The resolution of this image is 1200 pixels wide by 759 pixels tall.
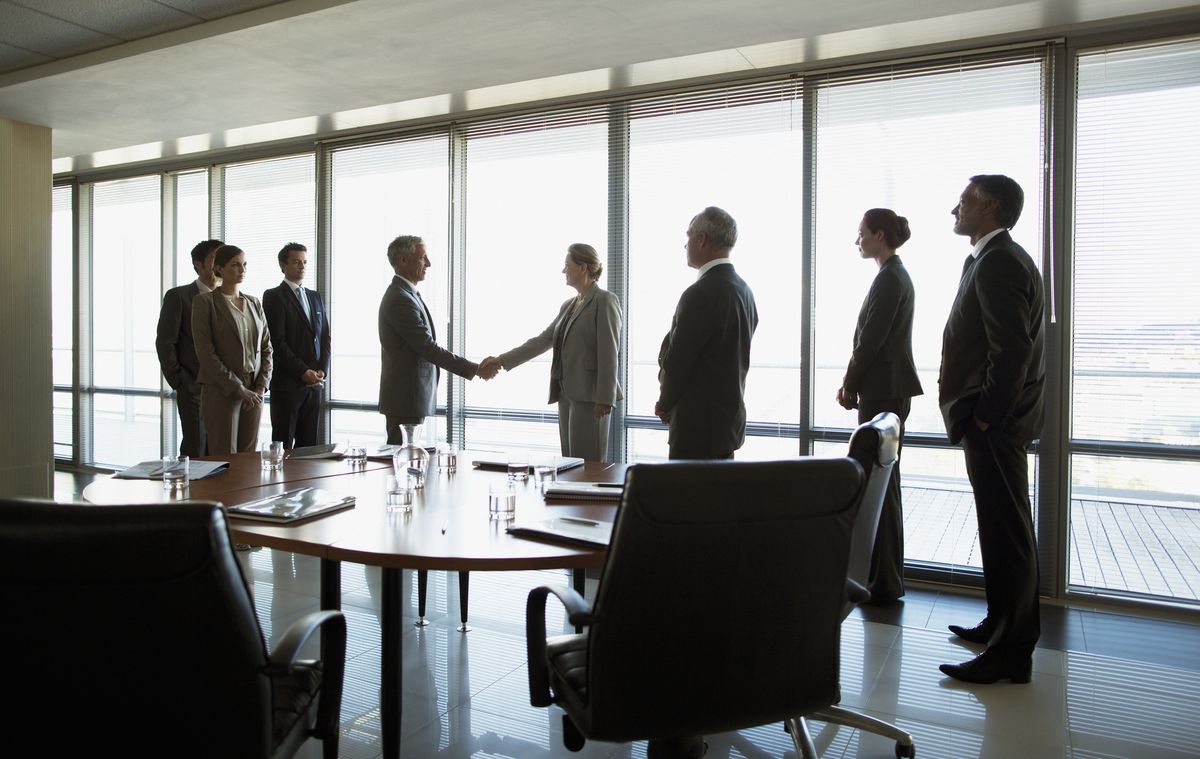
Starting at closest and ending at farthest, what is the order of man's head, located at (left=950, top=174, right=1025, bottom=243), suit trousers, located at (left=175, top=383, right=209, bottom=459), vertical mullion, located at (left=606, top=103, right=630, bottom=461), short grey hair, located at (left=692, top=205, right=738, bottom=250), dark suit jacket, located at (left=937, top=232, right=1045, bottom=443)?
dark suit jacket, located at (left=937, top=232, right=1045, bottom=443) → man's head, located at (left=950, top=174, right=1025, bottom=243) → short grey hair, located at (left=692, top=205, right=738, bottom=250) → vertical mullion, located at (left=606, top=103, right=630, bottom=461) → suit trousers, located at (left=175, top=383, right=209, bottom=459)

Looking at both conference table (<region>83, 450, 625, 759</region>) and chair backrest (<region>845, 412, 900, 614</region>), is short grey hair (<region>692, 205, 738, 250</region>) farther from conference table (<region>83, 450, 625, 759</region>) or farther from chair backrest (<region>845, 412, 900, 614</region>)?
chair backrest (<region>845, 412, 900, 614</region>)

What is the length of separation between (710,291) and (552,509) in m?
1.50

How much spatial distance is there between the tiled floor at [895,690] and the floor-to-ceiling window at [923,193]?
67 cm

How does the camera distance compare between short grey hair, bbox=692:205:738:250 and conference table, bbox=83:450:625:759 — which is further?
short grey hair, bbox=692:205:738:250

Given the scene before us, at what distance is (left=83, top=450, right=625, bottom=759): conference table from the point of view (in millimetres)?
1855

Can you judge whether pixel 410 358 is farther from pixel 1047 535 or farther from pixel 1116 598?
pixel 1116 598

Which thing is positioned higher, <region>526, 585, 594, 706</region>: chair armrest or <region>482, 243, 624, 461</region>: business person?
<region>482, 243, 624, 461</region>: business person

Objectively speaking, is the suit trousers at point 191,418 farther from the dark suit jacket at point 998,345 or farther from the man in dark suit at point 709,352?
the dark suit jacket at point 998,345

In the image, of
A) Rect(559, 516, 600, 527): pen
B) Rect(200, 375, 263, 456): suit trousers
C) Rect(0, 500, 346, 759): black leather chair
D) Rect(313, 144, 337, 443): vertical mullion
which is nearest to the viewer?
Rect(0, 500, 346, 759): black leather chair

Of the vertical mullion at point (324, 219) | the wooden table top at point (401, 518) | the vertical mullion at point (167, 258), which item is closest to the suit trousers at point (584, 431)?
the wooden table top at point (401, 518)

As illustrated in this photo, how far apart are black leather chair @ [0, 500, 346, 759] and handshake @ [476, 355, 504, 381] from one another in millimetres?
3559

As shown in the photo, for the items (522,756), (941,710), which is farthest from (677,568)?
(941,710)

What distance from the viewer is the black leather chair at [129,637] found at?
1.21 m

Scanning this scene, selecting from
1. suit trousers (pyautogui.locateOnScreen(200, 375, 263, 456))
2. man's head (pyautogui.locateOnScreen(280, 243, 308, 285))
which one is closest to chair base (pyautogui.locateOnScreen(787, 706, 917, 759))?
suit trousers (pyautogui.locateOnScreen(200, 375, 263, 456))
